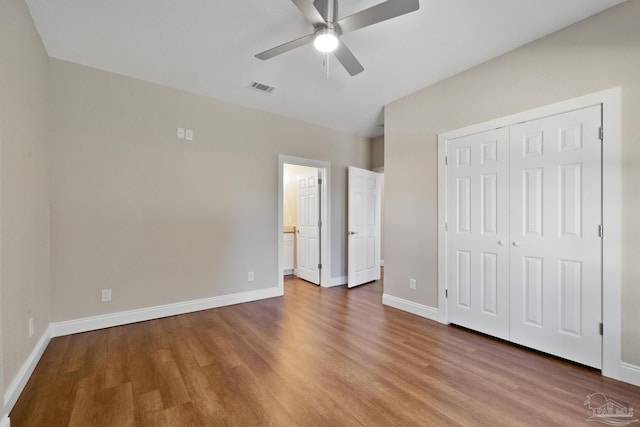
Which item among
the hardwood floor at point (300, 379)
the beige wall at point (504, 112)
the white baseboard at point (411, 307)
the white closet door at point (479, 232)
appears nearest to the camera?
the hardwood floor at point (300, 379)

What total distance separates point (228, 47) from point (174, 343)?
281 cm

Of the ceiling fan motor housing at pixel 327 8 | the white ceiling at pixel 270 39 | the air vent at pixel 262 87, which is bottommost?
the ceiling fan motor housing at pixel 327 8

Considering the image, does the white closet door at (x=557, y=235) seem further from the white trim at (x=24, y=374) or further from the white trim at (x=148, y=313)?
the white trim at (x=24, y=374)

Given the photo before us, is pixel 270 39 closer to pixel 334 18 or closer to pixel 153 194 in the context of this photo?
pixel 334 18

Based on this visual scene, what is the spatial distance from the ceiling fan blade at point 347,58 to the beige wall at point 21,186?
82.7 inches

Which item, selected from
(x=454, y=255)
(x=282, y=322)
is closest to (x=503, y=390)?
(x=454, y=255)

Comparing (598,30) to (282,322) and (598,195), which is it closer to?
(598,195)

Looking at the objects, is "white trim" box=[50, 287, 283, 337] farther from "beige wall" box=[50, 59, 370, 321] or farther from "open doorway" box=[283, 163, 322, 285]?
"open doorway" box=[283, 163, 322, 285]

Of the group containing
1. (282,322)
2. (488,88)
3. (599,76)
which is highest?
(488,88)

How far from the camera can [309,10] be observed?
178cm

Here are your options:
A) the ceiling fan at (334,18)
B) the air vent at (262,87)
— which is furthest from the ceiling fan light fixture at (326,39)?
the air vent at (262,87)

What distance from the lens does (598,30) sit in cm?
214

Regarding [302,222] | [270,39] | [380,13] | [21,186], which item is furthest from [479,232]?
[21,186]

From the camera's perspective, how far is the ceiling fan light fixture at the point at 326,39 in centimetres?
194
